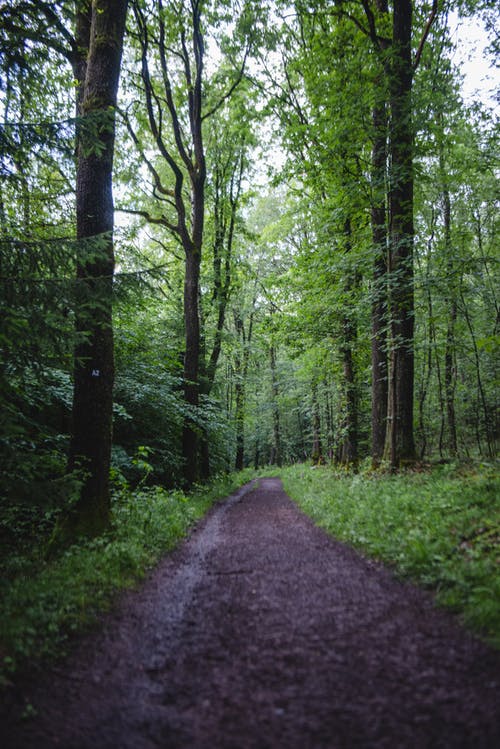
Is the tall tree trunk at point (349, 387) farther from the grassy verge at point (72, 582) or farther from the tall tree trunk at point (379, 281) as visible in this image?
the grassy verge at point (72, 582)

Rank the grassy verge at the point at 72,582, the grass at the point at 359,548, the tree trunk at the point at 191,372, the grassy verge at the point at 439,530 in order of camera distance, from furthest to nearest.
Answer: the tree trunk at the point at 191,372 → the grassy verge at the point at 439,530 → the grass at the point at 359,548 → the grassy verge at the point at 72,582

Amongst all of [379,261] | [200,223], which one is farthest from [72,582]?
[200,223]

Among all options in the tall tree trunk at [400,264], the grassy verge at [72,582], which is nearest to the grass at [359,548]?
the grassy verge at [72,582]

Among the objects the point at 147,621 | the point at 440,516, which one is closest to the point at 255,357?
the point at 440,516

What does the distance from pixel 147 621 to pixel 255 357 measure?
23.5m

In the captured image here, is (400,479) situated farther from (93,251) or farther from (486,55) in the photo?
(486,55)

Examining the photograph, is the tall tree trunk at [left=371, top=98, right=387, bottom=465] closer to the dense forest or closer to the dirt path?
the dense forest

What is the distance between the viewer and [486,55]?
773cm

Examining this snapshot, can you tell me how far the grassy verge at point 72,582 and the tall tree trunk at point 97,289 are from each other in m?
0.70

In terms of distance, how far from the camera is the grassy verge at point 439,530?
3.32 m

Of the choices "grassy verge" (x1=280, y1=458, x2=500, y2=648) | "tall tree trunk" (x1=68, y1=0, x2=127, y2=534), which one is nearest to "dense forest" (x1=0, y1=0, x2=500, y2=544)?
"tall tree trunk" (x1=68, y1=0, x2=127, y2=534)

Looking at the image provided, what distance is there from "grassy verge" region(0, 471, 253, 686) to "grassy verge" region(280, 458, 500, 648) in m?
3.14

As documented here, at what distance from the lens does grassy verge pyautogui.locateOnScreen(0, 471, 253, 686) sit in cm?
296

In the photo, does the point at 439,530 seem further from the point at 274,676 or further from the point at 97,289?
the point at 97,289
